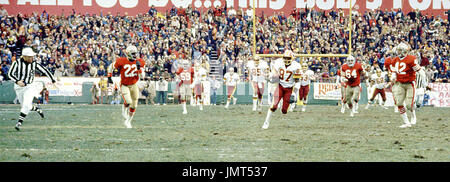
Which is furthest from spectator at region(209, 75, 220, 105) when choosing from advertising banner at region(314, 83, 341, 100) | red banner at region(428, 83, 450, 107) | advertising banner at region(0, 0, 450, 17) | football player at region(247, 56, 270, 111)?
red banner at region(428, 83, 450, 107)

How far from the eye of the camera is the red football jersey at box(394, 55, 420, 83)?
12.9m

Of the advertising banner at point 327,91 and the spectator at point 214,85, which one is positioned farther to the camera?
the advertising banner at point 327,91

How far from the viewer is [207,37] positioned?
96.3 feet

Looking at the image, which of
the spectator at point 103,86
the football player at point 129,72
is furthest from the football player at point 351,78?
the spectator at point 103,86

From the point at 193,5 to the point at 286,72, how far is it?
2230 cm

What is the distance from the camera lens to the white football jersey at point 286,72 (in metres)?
12.0

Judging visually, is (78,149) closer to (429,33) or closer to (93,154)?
(93,154)

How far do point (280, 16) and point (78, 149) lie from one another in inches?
917

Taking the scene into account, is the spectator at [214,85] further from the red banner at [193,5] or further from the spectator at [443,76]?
the spectator at [443,76]

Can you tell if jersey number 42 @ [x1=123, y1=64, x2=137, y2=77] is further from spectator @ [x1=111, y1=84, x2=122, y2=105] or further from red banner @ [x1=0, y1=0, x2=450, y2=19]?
red banner @ [x1=0, y1=0, x2=450, y2=19]

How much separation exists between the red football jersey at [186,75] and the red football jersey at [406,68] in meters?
9.05

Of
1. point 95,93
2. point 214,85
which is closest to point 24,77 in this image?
point 95,93

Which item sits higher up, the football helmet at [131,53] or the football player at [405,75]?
the football helmet at [131,53]
